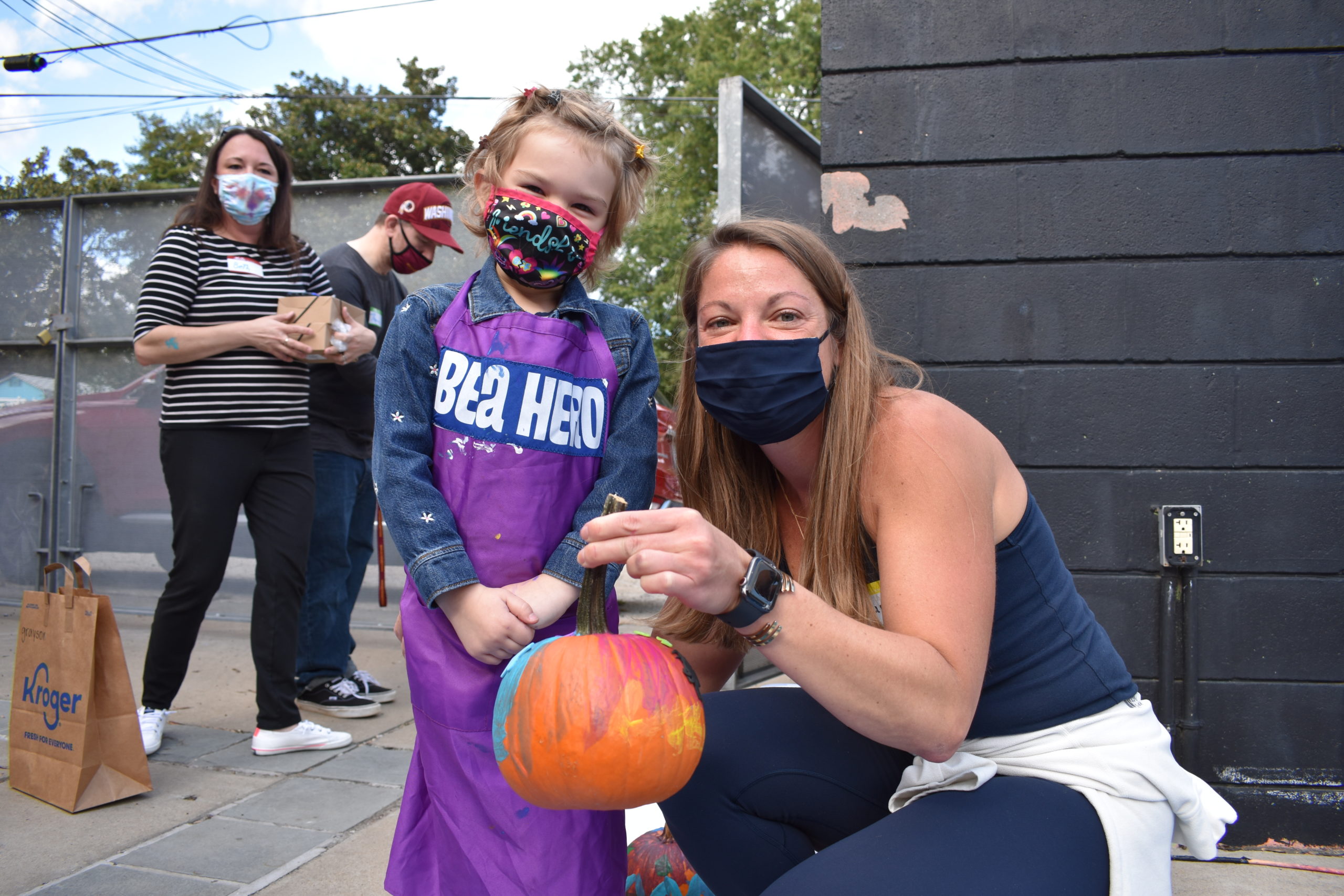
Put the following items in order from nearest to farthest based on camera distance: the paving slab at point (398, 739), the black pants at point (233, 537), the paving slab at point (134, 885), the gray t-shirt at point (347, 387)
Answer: the paving slab at point (134, 885) → the black pants at point (233, 537) → the paving slab at point (398, 739) → the gray t-shirt at point (347, 387)

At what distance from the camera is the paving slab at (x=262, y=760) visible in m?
2.92

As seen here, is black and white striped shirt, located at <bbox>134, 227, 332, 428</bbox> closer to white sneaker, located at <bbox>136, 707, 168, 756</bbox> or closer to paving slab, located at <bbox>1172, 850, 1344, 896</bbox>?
white sneaker, located at <bbox>136, 707, 168, 756</bbox>

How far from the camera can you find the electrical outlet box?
252 cm

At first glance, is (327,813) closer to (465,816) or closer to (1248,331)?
(465,816)

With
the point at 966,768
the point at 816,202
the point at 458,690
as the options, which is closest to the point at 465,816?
the point at 458,690

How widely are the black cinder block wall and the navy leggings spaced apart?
4.22 ft

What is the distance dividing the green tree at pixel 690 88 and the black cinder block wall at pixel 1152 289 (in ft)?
53.3

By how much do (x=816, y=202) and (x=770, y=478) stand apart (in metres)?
3.44

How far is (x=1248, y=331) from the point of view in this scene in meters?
2.55

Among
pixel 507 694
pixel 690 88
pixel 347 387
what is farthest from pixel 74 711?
pixel 690 88

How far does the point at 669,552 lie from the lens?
1.18 metres

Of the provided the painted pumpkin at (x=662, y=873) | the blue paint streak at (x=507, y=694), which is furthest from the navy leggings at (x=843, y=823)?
the blue paint streak at (x=507, y=694)

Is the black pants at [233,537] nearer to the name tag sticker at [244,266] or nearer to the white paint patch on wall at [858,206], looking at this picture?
the name tag sticker at [244,266]

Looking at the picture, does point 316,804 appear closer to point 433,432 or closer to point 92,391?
point 433,432
